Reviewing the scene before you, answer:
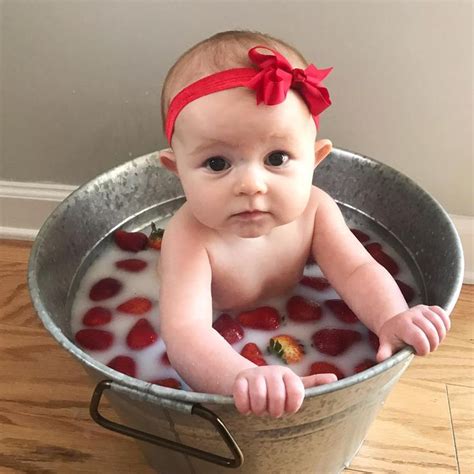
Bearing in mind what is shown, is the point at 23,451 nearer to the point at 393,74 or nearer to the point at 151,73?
the point at 151,73

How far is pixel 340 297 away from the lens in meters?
1.00

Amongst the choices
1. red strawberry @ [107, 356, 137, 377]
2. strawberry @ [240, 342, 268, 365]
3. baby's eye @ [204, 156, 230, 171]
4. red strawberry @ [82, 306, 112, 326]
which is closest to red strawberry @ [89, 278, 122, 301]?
red strawberry @ [82, 306, 112, 326]

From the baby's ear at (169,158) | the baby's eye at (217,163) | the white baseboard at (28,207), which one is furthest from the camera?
the white baseboard at (28,207)

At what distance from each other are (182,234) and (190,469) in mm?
331

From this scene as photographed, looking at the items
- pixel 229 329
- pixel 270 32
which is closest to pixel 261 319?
pixel 229 329

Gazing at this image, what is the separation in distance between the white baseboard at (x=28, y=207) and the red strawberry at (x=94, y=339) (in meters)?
0.49

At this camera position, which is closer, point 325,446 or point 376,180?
point 325,446

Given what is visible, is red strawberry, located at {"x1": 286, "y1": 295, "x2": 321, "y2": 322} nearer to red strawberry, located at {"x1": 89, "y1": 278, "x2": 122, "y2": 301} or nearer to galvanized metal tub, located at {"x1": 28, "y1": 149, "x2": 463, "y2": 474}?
galvanized metal tub, located at {"x1": 28, "y1": 149, "x2": 463, "y2": 474}

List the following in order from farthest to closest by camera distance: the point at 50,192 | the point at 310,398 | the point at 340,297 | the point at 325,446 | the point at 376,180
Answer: the point at 50,192, the point at 376,180, the point at 340,297, the point at 325,446, the point at 310,398

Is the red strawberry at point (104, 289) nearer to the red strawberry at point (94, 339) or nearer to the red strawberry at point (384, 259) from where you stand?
the red strawberry at point (94, 339)

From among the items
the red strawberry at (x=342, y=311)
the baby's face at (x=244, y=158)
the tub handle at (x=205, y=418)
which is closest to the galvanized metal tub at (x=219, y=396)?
the tub handle at (x=205, y=418)

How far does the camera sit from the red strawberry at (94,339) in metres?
0.96

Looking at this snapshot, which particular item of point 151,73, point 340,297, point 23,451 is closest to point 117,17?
point 151,73

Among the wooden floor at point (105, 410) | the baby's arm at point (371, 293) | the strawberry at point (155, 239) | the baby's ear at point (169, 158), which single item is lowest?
the wooden floor at point (105, 410)
